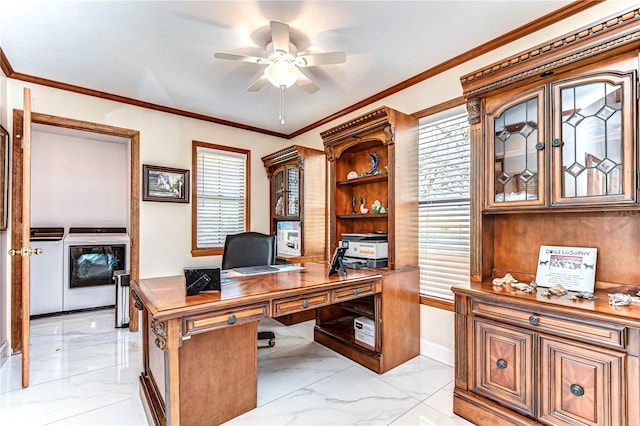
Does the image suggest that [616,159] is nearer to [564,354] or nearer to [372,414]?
[564,354]

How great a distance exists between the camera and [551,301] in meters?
1.65

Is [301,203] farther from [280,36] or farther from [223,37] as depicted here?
[280,36]

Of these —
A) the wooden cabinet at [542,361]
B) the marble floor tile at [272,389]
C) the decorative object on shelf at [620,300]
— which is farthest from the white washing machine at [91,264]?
the decorative object on shelf at [620,300]

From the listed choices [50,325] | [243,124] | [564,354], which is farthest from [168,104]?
[564,354]

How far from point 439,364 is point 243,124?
381cm

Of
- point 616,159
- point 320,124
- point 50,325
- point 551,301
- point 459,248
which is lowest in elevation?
point 50,325

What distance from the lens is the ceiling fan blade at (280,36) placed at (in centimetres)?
192

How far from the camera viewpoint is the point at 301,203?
399 centimetres

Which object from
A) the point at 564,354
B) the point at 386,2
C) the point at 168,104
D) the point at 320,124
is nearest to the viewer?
the point at 564,354

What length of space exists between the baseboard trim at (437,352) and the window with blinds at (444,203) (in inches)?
17.8

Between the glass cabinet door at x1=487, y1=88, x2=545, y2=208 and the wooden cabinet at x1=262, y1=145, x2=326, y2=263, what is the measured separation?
2319mm

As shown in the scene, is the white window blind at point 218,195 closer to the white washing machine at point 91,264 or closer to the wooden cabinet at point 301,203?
the wooden cabinet at point 301,203

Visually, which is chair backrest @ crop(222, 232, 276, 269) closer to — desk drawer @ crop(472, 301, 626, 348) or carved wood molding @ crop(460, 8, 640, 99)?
desk drawer @ crop(472, 301, 626, 348)

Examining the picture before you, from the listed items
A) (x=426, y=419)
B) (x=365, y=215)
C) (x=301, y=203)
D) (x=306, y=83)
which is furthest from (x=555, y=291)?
(x=301, y=203)
